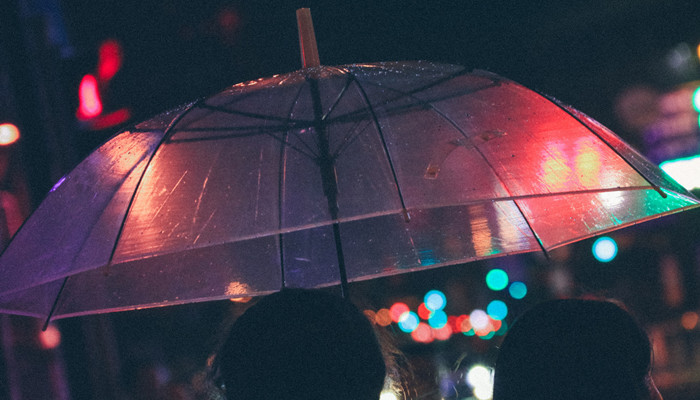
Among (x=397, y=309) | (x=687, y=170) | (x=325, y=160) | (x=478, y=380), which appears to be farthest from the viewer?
(x=397, y=309)

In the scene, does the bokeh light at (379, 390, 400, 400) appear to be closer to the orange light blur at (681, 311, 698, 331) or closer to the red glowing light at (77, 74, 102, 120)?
the red glowing light at (77, 74, 102, 120)

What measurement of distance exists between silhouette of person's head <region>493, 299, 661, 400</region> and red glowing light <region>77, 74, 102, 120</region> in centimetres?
410

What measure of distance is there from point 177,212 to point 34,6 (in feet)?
11.6

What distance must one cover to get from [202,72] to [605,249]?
5.86 meters

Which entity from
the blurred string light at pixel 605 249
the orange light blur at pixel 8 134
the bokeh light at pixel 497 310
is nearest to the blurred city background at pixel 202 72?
the orange light blur at pixel 8 134

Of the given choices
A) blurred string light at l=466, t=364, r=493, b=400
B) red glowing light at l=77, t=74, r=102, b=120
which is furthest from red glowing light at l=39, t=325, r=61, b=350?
blurred string light at l=466, t=364, r=493, b=400

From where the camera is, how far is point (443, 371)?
7465mm

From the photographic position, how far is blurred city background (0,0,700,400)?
3904 millimetres

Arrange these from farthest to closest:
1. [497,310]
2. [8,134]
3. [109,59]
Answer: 1. [497,310]
2. [109,59]
3. [8,134]

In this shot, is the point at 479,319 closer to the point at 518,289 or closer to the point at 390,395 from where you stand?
the point at 518,289

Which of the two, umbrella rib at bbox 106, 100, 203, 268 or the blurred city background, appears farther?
the blurred city background

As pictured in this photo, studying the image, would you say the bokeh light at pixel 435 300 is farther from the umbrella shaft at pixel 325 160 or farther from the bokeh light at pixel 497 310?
the umbrella shaft at pixel 325 160

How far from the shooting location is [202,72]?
4.43 m

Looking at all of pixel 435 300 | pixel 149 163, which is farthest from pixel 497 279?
pixel 149 163
